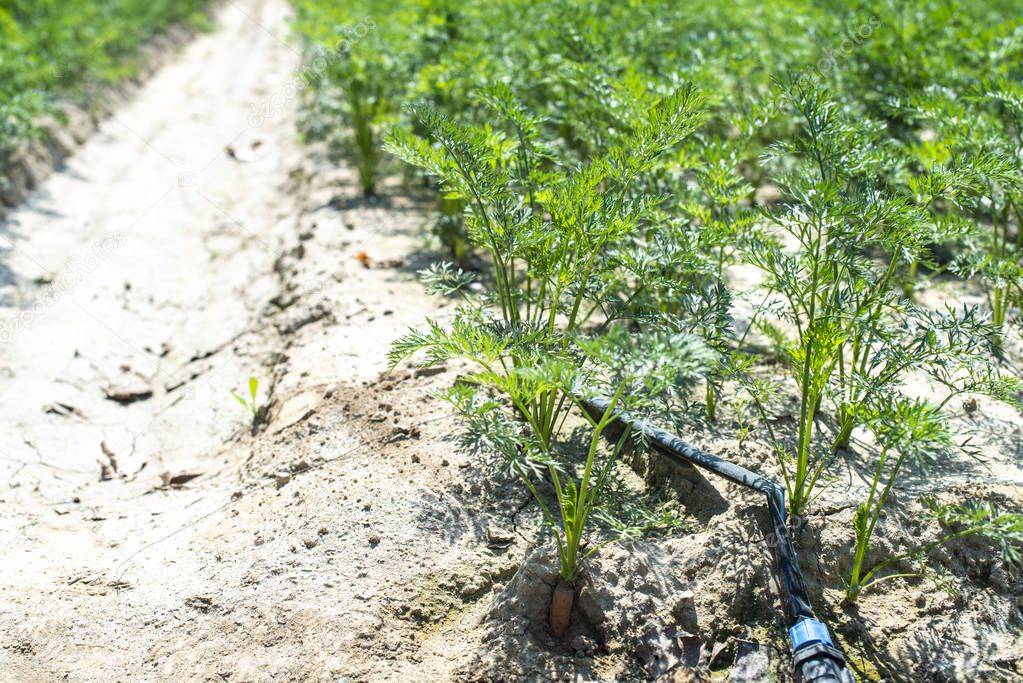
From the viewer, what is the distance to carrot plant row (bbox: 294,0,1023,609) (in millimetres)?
2871

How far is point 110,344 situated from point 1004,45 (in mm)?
5159

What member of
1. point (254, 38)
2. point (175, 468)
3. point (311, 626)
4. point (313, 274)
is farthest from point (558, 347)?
point (254, 38)

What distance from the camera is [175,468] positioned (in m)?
4.22

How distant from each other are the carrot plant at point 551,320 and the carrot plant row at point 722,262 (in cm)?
1

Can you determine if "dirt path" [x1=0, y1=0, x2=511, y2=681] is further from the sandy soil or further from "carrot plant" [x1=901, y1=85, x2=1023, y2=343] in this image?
"carrot plant" [x1=901, y1=85, x2=1023, y2=343]

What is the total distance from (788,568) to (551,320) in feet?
3.63

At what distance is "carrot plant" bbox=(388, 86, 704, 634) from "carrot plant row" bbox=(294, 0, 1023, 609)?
1cm

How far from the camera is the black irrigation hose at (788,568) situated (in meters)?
2.66

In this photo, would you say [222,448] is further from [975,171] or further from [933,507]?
[975,171]

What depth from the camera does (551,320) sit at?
316cm

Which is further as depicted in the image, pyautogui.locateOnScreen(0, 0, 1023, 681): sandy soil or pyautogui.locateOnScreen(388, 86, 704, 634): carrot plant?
pyautogui.locateOnScreen(0, 0, 1023, 681): sandy soil

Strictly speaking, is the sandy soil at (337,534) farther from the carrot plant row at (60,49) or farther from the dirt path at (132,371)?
the carrot plant row at (60,49)

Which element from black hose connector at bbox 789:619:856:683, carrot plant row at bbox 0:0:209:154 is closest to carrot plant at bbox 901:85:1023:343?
black hose connector at bbox 789:619:856:683

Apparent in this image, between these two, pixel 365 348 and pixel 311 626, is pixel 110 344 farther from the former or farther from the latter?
pixel 311 626
